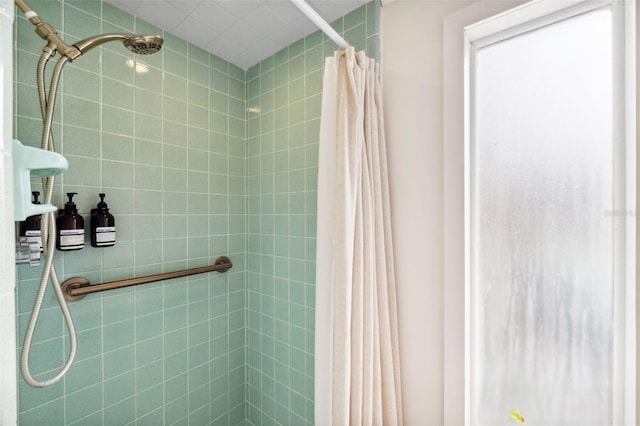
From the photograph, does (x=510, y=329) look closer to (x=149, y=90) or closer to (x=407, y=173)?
(x=407, y=173)

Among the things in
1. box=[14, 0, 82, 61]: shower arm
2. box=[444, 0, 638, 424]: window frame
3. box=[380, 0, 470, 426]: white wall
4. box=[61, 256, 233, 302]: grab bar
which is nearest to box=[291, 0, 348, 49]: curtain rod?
box=[380, 0, 470, 426]: white wall

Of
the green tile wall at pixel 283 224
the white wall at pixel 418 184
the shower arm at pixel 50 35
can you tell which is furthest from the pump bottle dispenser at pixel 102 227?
the white wall at pixel 418 184

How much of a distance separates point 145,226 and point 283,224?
1.99 feet

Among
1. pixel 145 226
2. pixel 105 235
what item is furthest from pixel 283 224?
pixel 105 235

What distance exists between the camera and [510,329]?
0.90 meters

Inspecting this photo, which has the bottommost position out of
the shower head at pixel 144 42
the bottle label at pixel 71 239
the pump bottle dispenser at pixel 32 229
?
the bottle label at pixel 71 239

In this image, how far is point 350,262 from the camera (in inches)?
33.1

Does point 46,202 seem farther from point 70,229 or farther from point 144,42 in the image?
point 144,42

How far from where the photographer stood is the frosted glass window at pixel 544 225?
77 cm

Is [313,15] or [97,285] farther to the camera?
[97,285]

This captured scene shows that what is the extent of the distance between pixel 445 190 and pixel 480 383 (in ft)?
2.20

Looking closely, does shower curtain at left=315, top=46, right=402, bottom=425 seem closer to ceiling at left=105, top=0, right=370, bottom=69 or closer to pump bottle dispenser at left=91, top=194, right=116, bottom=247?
ceiling at left=105, top=0, right=370, bottom=69

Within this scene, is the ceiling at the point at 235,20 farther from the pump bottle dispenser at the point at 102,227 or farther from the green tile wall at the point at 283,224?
the pump bottle dispenser at the point at 102,227

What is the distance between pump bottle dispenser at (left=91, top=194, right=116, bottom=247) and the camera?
3.39ft
